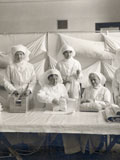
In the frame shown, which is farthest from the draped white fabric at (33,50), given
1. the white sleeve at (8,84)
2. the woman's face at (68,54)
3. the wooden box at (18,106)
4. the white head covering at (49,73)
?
the wooden box at (18,106)

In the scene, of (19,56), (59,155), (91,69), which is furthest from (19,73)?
(59,155)

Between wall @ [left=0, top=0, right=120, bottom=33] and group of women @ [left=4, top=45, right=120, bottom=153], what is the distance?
8.66 feet

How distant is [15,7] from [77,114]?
4804 mm

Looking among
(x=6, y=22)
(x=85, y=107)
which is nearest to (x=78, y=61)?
(x=85, y=107)

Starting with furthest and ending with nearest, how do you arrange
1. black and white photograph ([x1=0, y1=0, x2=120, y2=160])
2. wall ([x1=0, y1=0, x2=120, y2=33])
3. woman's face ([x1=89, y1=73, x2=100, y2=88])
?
wall ([x1=0, y1=0, x2=120, y2=33])
woman's face ([x1=89, y1=73, x2=100, y2=88])
black and white photograph ([x1=0, y1=0, x2=120, y2=160])

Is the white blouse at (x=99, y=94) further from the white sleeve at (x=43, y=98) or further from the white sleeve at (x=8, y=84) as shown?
the white sleeve at (x=8, y=84)

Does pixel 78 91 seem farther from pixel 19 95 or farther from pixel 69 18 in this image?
pixel 69 18

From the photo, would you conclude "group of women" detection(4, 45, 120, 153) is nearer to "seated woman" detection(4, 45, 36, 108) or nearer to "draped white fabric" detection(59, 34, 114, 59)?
"seated woman" detection(4, 45, 36, 108)

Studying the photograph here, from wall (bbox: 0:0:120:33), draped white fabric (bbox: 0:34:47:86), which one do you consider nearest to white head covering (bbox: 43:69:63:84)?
draped white fabric (bbox: 0:34:47:86)

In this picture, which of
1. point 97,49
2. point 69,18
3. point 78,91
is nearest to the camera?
point 78,91

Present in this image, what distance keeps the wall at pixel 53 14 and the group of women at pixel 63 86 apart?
2.64 metres

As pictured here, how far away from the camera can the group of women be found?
6.79ft

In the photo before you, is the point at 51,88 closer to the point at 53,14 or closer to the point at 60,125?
the point at 60,125

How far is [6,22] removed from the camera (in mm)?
6344
